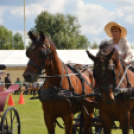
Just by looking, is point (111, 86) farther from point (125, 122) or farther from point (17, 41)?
point (17, 41)

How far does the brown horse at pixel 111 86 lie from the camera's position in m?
4.60

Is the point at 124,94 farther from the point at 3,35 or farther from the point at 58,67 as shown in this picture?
the point at 3,35

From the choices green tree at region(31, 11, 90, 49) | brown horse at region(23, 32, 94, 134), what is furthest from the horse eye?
green tree at region(31, 11, 90, 49)

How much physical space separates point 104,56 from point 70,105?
112 cm

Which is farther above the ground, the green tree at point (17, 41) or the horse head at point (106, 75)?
the green tree at point (17, 41)

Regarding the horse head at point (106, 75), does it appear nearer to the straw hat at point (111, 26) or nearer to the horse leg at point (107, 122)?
the horse leg at point (107, 122)

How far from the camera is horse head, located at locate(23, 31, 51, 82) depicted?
4824mm

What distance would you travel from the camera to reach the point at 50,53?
509cm

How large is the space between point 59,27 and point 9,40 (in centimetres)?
1610

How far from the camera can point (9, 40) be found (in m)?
62.2

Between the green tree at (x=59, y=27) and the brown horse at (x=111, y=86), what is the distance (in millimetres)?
42812

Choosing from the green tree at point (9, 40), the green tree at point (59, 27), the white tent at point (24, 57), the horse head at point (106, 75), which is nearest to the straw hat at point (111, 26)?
the horse head at point (106, 75)

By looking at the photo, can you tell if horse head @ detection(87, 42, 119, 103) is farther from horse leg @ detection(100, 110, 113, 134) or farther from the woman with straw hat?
the woman with straw hat

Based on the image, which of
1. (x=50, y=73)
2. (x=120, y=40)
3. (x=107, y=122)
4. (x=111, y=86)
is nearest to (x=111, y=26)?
(x=120, y=40)
